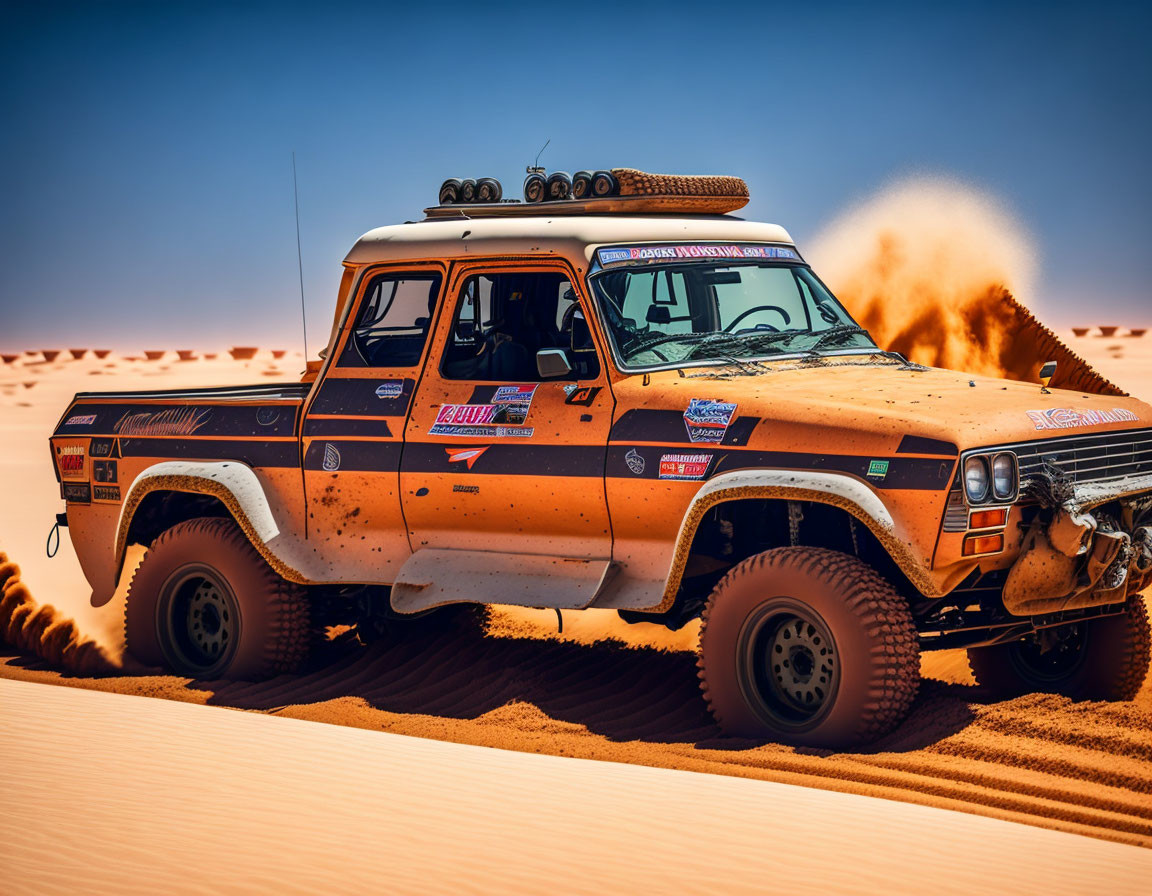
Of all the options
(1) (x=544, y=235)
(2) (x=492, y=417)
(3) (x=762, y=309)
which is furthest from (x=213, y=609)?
(3) (x=762, y=309)

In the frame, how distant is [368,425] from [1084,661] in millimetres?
3848

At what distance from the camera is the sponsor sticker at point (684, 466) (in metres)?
7.68

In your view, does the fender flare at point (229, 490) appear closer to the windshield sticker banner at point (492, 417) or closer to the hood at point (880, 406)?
the windshield sticker banner at point (492, 417)

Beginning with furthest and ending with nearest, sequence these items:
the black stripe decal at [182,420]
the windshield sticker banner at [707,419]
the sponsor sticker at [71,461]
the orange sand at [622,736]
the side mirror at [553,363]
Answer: the sponsor sticker at [71,461]
the black stripe decal at [182,420]
the side mirror at [553,363]
the windshield sticker banner at [707,419]
the orange sand at [622,736]

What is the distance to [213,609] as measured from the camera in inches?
382

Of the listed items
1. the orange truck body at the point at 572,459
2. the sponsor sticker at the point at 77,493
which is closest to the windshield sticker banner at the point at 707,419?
the orange truck body at the point at 572,459

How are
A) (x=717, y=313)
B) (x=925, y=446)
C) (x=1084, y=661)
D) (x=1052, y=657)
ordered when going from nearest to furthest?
(x=925, y=446)
(x=1084, y=661)
(x=1052, y=657)
(x=717, y=313)

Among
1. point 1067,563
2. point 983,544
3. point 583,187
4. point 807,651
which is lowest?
point 807,651

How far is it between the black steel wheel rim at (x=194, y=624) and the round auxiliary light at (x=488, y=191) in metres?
2.66

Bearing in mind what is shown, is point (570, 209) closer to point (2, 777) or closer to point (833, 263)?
point (2, 777)

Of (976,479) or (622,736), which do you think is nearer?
(976,479)

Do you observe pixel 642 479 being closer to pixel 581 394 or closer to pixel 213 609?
pixel 581 394

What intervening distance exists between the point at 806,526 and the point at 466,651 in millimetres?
2820

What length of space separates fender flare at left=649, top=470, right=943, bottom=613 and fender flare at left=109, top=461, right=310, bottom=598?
2.40 metres
